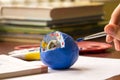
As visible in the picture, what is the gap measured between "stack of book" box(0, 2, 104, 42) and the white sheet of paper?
12.6 inches

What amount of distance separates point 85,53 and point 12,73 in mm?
321

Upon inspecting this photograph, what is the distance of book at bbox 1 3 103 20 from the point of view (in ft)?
3.43

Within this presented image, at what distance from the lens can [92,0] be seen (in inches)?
59.7

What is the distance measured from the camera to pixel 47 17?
3.43 ft

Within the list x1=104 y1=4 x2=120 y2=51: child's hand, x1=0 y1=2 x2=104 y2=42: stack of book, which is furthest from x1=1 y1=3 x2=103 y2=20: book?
x1=104 y1=4 x2=120 y2=51: child's hand

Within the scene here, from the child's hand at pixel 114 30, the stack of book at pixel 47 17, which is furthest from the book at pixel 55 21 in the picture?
the child's hand at pixel 114 30

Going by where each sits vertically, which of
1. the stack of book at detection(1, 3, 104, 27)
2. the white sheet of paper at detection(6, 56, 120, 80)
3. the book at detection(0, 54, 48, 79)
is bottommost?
the white sheet of paper at detection(6, 56, 120, 80)

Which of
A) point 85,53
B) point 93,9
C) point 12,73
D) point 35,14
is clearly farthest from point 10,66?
point 93,9

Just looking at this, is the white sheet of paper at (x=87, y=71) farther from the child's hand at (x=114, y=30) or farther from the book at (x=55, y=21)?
the book at (x=55, y=21)

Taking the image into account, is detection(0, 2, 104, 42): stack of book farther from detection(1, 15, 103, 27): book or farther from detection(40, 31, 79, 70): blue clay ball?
detection(40, 31, 79, 70): blue clay ball

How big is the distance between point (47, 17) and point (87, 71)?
0.43m

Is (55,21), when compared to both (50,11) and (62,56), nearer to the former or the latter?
(50,11)

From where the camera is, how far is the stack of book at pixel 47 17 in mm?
1062

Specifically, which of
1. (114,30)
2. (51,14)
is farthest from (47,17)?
(114,30)
